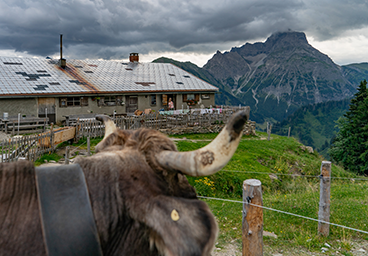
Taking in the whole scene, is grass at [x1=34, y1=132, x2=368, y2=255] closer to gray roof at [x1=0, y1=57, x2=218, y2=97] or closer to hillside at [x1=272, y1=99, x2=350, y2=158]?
gray roof at [x1=0, y1=57, x2=218, y2=97]

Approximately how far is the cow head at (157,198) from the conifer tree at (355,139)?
2681cm

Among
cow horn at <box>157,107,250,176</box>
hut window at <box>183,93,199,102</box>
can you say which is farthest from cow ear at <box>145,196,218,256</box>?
hut window at <box>183,93,199,102</box>

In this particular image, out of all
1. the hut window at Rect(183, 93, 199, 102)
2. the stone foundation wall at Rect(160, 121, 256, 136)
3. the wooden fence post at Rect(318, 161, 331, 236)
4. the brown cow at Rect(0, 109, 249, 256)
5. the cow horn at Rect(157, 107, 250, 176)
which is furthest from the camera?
the hut window at Rect(183, 93, 199, 102)

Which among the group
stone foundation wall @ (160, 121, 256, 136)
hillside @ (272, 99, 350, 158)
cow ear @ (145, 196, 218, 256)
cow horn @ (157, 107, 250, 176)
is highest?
cow horn @ (157, 107, 250, 176)

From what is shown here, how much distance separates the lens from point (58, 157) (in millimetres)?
11305

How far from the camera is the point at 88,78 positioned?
23875mm

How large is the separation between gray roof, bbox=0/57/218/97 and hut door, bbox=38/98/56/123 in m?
0.77

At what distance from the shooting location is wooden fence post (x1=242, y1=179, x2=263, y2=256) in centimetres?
399

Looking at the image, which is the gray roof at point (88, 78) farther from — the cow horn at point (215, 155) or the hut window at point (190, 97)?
the cow horn at point (215, 155)

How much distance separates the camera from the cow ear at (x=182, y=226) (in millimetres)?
1322

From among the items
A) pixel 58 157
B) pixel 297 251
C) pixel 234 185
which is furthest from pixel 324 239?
pixel 58 157

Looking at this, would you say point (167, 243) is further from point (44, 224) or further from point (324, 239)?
point (324, 239)

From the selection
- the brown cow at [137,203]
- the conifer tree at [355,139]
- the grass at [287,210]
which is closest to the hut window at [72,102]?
the grass at [287,210]

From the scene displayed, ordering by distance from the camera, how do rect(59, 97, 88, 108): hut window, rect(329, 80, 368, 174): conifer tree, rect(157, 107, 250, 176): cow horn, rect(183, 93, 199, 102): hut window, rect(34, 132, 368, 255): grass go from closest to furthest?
rect(157, 107, 250, 176): cow horn
rect(34, 132, 368, 255): grass
rect(59, 97, 88, 108): hut window
rect(329, 80, 368, 174): conifer tree
rect(183, 93, 199, 102): hut window
